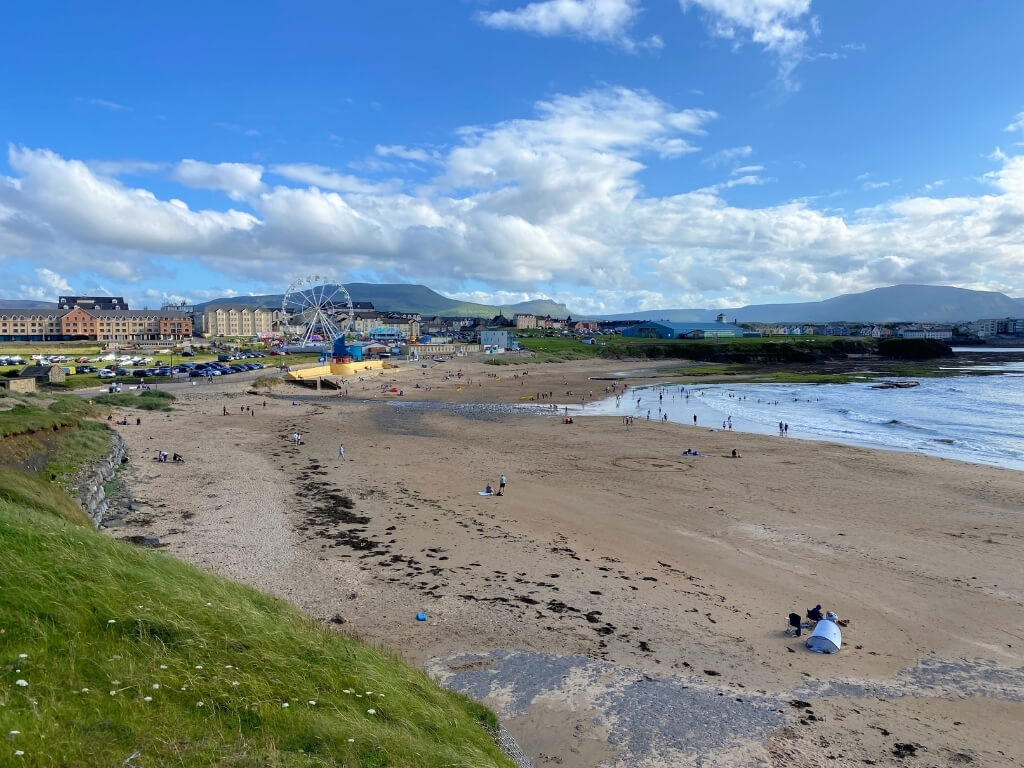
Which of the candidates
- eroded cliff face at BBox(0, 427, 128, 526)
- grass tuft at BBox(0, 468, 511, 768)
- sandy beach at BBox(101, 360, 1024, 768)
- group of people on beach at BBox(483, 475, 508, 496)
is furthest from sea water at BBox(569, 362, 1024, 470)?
grass tuft at BBox(0, 468, 511, 768)

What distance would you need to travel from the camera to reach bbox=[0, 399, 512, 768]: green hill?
4469 millimetres

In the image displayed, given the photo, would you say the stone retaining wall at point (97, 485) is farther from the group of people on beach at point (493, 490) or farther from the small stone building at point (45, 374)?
the small stone building at point (45, 374)

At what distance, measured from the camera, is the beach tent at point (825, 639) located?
10.5 m

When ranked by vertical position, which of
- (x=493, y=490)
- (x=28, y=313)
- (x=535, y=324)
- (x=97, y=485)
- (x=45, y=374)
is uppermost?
(x=535, y=324)

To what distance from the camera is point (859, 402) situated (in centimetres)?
4641

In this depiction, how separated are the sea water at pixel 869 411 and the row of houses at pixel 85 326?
308 ft

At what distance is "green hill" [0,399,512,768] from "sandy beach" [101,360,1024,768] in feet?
8.74

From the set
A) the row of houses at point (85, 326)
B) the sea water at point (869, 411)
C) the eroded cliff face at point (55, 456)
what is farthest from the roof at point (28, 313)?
the sea water at point (869, 411)

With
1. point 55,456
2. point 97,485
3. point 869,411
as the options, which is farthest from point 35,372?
point 869,411

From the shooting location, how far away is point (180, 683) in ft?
17.3

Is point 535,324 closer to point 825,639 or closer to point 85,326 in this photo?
point 85,326

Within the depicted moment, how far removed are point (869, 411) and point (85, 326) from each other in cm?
12245

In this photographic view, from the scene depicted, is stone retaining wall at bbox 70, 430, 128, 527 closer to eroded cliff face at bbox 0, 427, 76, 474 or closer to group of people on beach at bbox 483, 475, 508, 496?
eroded cliff face at bbox 0, 427, 76, 474

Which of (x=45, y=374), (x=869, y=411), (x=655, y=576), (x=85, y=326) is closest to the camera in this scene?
(x=655, y=576)
